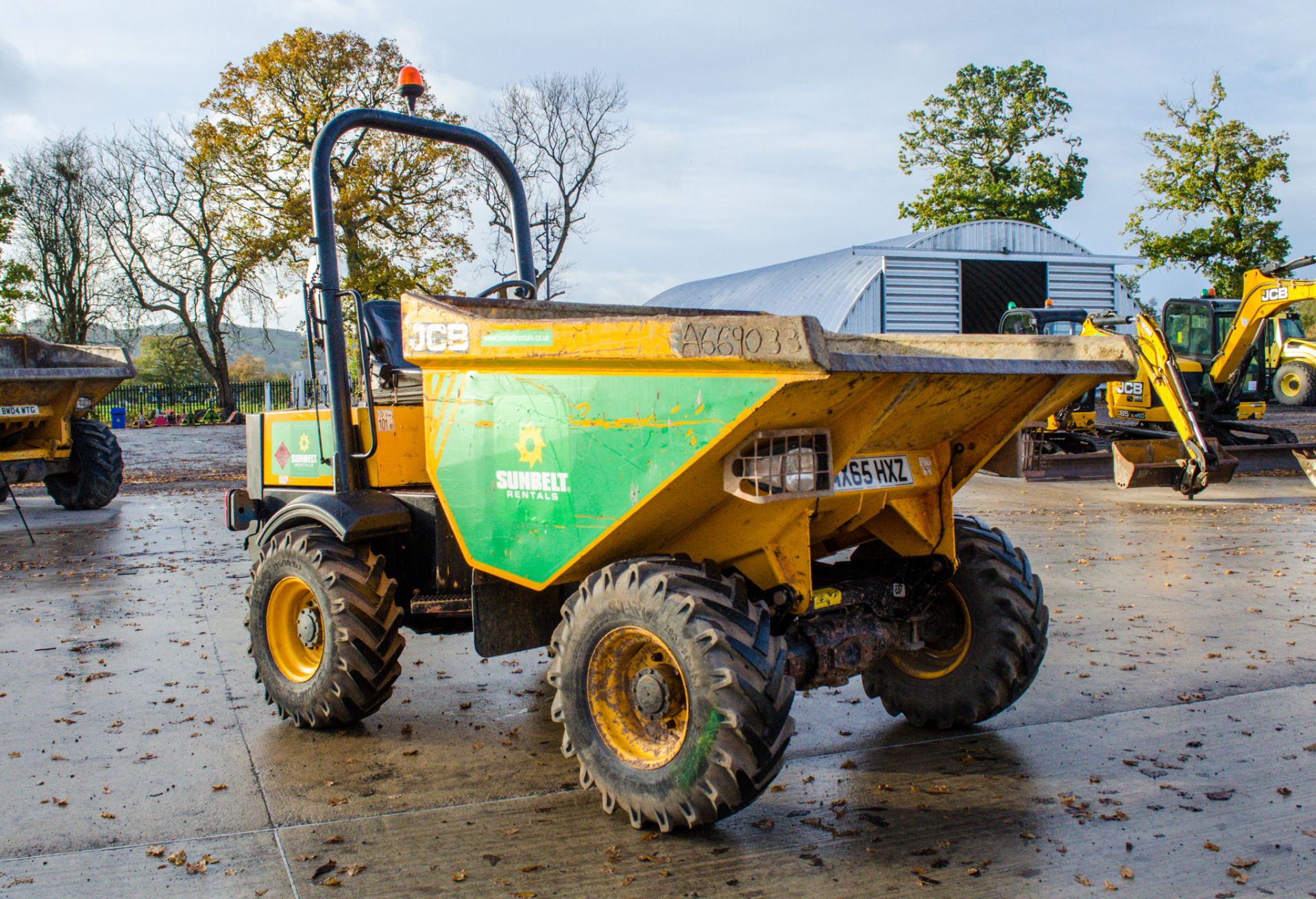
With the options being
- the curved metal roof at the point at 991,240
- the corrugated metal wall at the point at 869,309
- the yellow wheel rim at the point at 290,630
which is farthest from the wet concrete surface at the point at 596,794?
the curved metal roof at the point at 991,240

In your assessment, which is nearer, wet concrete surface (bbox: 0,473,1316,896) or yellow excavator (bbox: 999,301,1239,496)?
wet concrete surface (bbox: 0,473,1316,896)

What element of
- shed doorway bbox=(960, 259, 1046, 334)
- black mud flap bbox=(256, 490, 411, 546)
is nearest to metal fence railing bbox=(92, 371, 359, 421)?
shed doorway bbox=(960, 259, 1046, 334)

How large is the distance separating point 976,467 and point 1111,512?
872cm

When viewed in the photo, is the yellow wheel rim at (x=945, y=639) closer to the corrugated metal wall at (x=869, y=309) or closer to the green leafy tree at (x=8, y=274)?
the corrugated metal wall at (x=869, y=309)

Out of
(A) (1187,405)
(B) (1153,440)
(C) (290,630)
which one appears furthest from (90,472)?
(B) (1153,440)

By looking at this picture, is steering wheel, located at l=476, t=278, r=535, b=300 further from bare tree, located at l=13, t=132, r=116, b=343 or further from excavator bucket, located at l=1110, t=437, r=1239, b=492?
bare tree, located at l=13, t=132, r=116, b=343

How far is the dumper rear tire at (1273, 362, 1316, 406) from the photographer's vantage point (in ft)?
68.2

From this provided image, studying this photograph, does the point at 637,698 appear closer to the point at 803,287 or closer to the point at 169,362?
the point at 803,287

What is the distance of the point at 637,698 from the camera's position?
12.4 ft

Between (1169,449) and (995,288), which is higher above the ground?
(995,288)

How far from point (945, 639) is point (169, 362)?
50.2 metres

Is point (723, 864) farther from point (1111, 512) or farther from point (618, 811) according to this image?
point (1111, 512)

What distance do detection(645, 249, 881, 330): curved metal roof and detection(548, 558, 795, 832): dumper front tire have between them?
67.5ft

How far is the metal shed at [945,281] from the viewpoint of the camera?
2869cm
